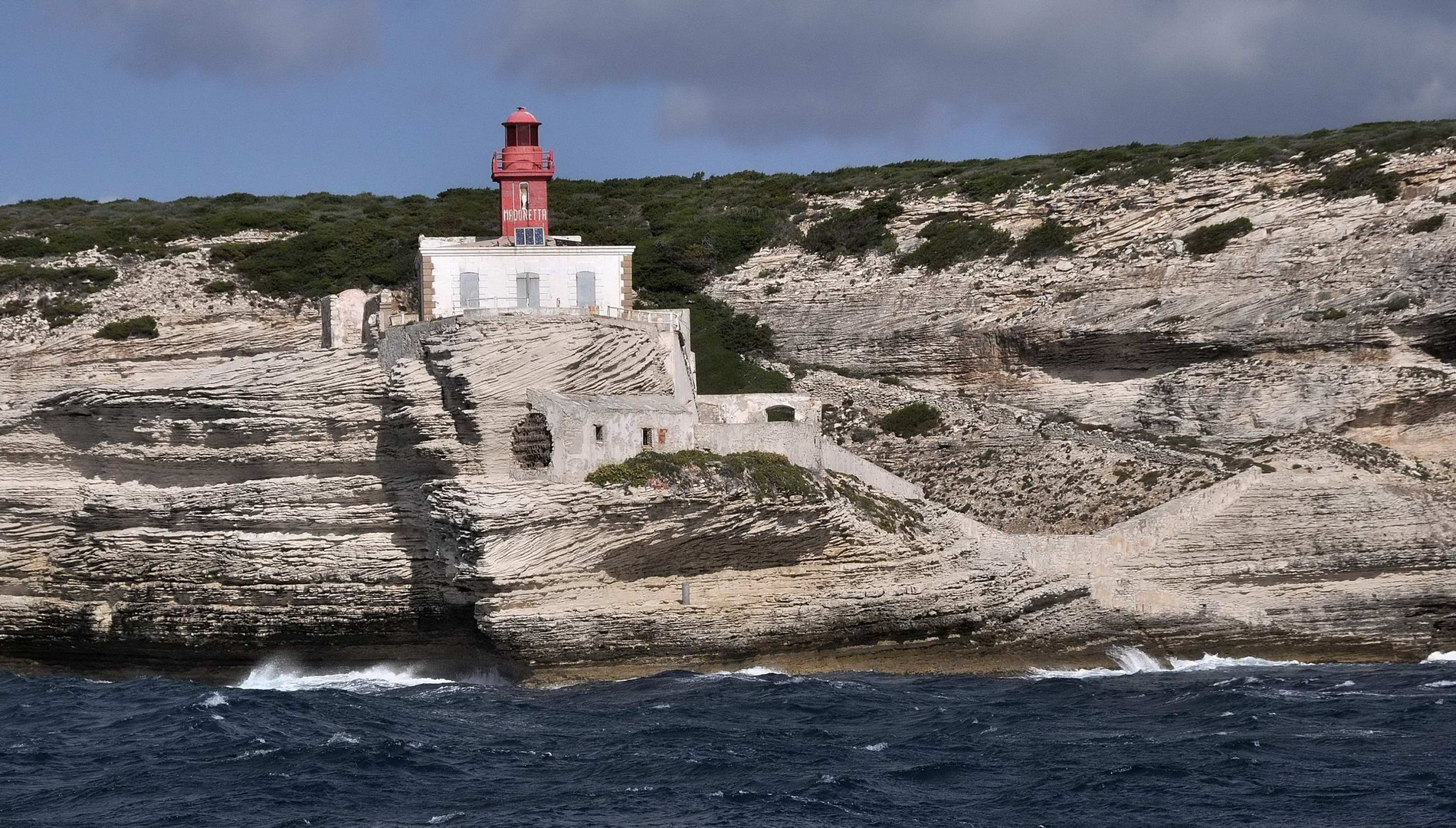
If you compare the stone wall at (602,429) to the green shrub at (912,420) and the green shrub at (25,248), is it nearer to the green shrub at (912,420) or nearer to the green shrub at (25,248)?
the green shrub at (912,420)

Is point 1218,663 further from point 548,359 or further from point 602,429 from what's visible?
point 548,359

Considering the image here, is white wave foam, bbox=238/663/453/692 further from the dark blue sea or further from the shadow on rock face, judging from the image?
the shadow on rock face

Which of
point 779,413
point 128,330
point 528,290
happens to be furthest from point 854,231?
point 128,330

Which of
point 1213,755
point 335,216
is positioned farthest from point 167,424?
point 335,216

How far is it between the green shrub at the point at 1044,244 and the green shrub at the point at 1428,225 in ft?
36.9

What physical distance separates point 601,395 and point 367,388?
17.0 feet

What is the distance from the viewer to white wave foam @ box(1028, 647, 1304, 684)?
39531mm

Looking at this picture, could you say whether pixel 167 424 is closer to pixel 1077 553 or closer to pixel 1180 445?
pixel 1077 553

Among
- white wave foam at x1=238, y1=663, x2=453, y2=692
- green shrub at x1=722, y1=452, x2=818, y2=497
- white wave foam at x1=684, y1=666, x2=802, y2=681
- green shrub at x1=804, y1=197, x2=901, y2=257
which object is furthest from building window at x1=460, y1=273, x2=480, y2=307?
green shrub at x1=804, y1=197, x2=901, y2=257

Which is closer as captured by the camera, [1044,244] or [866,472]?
[866,472]

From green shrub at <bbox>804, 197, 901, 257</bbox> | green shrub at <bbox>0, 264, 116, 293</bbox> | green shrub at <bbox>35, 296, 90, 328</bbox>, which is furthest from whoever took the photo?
green shrub at <bbox>804, 197, 901, 257</bbox>

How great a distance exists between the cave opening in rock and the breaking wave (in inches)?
476

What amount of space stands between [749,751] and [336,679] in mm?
12848

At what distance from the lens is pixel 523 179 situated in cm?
4506
